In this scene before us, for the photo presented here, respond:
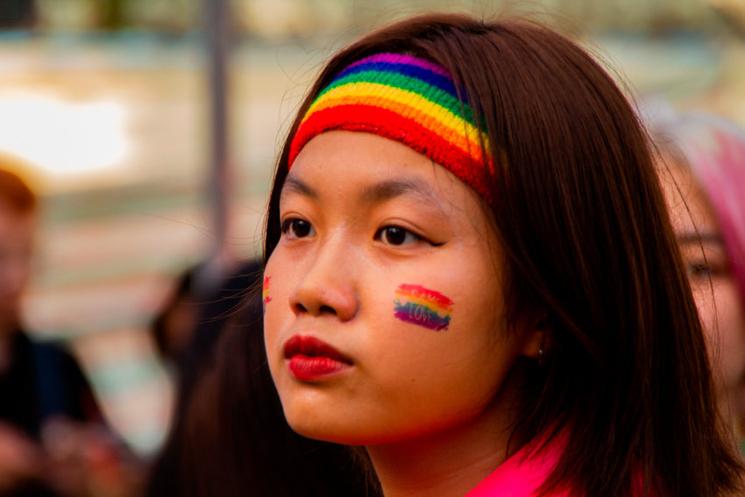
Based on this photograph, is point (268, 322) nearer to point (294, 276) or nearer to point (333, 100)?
point (294, 276)

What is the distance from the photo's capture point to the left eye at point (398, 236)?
5.49ft

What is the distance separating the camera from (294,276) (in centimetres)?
175

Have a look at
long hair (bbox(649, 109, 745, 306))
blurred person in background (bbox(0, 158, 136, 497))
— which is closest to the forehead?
long hair (bbox(649, 109, 745, 306))

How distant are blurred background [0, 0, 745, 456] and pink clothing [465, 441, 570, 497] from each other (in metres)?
3.25

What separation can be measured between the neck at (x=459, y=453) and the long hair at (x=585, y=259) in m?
0.03

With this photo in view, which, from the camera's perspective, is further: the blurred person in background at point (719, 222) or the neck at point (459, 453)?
the blurred person in background at point (719, 222)

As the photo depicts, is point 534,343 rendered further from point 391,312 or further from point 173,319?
point 173,319

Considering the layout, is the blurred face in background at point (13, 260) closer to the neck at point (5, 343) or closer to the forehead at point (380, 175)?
the neck at point (5, 343)

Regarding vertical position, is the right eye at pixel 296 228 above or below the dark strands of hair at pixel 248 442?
above

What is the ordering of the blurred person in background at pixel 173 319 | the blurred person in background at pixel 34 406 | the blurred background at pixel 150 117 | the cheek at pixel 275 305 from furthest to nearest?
the blurred background at pixel 150 117 < the blurred person in background at pixel 173 319 < the blurred person in background at pixel 34 406 < the cheek at pixel 275 305

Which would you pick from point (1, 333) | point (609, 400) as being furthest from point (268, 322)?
point (1, 333)

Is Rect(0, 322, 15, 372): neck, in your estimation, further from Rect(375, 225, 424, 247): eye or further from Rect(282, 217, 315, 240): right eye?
Rect(375, 225, 424, 247): eye

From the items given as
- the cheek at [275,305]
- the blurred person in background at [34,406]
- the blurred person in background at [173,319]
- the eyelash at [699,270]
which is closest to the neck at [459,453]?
the cheek at [275,305]

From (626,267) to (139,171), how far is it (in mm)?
9081
